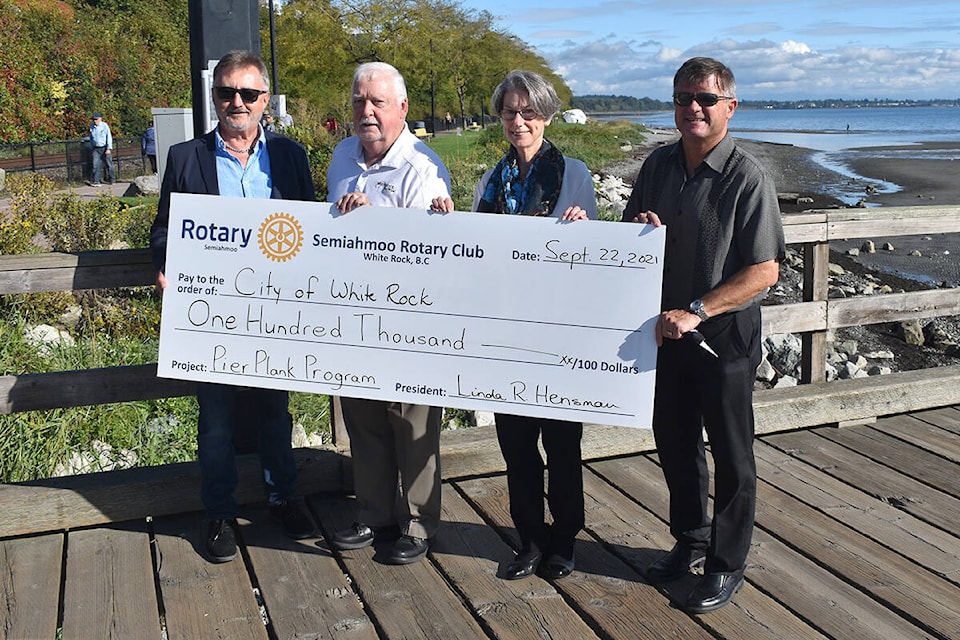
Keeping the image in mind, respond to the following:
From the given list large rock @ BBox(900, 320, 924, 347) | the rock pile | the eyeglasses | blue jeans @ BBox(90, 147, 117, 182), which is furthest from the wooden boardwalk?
blue jeans @ BBox(90, 147, 117, 182)

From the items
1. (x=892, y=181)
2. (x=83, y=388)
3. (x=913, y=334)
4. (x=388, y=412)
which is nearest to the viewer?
(x=388, y=412)

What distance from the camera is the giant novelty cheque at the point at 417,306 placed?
3.51 meters

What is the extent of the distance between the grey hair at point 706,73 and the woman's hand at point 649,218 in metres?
0.45

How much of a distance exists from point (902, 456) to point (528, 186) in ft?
8.78

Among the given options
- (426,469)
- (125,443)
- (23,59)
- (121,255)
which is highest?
(23,59)

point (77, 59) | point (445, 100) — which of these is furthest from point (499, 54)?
point (77, 59)

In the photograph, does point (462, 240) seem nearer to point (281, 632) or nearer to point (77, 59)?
point (281, 632)

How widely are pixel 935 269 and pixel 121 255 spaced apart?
53.1 ft

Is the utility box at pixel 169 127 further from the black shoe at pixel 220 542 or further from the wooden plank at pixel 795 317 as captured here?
the black shoe at pixel 220 542

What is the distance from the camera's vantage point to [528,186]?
3.51m

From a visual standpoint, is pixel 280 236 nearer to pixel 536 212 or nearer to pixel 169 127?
pixel 536 212

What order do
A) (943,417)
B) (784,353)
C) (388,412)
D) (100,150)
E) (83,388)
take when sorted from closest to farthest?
1. (388,412)
2. (83,388)
3. (943,417)
4. (784,353)
5. (100,150)

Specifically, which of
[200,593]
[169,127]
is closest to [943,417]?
[200,593]

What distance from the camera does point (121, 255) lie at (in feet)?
13.6
